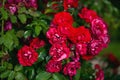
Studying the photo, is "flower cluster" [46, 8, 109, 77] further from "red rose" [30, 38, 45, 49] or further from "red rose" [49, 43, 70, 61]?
"red rose" [30, 38, 45, 49]

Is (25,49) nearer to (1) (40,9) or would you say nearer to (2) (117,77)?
(1) (40,9)

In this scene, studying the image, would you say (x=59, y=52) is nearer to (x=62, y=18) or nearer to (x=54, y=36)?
(x=54, y=36)

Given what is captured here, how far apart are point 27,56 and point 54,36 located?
0.23 meters

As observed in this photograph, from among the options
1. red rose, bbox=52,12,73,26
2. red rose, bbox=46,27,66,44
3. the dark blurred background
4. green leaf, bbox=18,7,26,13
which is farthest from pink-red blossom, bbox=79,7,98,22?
the dark blurred background

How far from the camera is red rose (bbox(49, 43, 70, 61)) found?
2869 mm

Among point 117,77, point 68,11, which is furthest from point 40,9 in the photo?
point 117,77

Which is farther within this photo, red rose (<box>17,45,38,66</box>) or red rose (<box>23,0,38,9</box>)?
red rose (<box>23,0,38,9</box>)

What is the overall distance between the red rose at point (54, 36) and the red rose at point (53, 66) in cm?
13

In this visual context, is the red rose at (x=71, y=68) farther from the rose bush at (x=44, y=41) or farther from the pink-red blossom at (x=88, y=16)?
the pink-red blossom at (x=88, y=16)

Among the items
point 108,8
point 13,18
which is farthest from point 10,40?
point 108,8

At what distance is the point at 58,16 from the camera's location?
9.88ft

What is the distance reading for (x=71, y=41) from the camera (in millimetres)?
2949

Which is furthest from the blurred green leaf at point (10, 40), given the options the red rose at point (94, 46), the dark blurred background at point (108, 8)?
the dark blurred background at point (108, 8)

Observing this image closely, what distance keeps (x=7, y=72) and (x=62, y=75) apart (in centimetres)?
37
